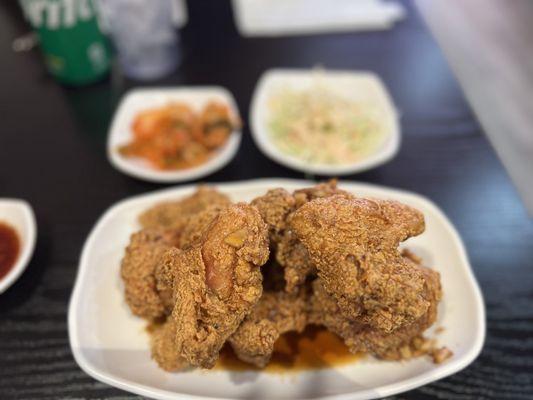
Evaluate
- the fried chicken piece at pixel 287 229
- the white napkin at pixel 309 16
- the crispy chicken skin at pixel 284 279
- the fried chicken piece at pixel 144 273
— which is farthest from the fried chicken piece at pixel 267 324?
the white napkin at pixel 309 16

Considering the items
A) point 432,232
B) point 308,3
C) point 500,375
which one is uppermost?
point 308,3

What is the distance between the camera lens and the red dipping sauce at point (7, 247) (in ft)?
7.95

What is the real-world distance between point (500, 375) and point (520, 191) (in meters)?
1.44

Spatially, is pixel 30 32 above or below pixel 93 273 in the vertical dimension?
above

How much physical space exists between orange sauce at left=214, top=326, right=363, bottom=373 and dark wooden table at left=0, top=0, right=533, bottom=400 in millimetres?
369

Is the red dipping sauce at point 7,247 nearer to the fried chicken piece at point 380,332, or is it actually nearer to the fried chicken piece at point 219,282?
the fried chicken piece at point 219,282

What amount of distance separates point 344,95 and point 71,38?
2.24m

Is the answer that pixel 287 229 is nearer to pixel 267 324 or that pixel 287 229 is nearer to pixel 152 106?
pixel 267 324

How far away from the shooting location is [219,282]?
5.42ft

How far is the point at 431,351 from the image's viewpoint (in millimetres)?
2031

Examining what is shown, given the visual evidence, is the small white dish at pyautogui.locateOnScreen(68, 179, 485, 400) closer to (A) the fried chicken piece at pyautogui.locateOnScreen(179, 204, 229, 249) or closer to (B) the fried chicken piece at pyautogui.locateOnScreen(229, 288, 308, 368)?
(B) the fried chicken piece at pyautogui.locateOnScreen(229, 288, 308, 368)

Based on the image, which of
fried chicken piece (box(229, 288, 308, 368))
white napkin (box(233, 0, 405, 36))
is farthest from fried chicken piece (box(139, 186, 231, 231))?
white napkin (box(233, 0, 405, 36))

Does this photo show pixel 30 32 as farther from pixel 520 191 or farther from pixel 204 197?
pixel 520 191

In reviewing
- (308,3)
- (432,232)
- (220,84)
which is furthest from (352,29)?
(432,232)
